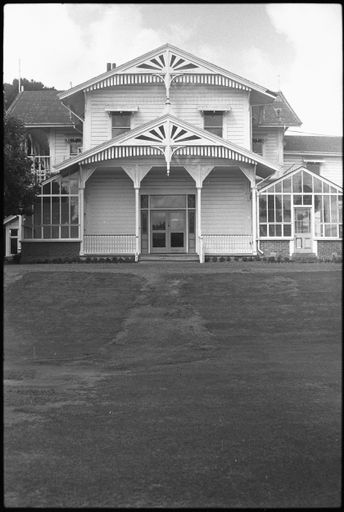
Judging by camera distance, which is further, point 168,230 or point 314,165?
point 314,165

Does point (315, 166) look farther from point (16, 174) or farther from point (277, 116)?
point (16, 174)

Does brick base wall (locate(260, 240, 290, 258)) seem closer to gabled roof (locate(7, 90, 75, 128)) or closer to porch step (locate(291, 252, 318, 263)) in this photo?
porch step (locate(291, 252, 318, 263))

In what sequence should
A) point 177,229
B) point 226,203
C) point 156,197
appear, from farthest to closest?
point 156,197 → point 177,229 → point 226,203

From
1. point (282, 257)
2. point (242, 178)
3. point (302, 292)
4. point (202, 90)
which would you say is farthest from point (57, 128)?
point (302, 292)

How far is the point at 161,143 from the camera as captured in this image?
78.3ft

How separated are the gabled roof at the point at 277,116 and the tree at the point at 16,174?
38.0 feet

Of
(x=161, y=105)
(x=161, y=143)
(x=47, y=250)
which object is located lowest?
(x=47, y=250)

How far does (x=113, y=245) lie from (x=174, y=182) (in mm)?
4190

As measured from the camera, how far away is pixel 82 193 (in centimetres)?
2505

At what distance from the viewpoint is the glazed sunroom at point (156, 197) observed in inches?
947

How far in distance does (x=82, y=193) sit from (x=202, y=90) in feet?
23.8

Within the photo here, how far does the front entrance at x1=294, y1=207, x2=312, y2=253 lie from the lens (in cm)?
2531

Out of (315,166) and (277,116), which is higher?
(277,116)

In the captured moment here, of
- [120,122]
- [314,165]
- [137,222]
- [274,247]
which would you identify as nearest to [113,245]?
[137,222]
